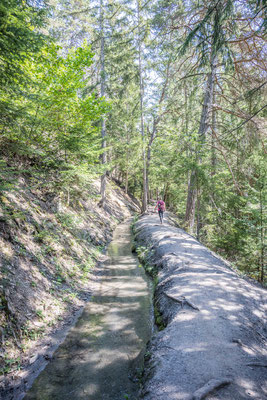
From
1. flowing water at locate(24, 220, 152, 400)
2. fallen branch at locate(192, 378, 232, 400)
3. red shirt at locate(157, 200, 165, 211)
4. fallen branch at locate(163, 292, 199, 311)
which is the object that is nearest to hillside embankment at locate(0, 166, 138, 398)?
flowing water at locate(24, 220, 152, 400)

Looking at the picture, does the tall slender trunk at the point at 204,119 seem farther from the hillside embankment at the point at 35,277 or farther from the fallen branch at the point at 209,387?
the fallen branch at the point at 209,387

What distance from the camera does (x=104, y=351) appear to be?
4.30 metres

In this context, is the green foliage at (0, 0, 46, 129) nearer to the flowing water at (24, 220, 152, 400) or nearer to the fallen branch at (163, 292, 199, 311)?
the flowing water at (24, 220, 152, 400)

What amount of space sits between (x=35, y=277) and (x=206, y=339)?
4.23 metres

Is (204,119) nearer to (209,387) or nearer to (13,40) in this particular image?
(13,40)

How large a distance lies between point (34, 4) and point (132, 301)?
8700 millimetres

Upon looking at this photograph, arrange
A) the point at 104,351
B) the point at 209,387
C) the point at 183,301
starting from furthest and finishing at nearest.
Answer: the point at 183,301, the point at 104,351, the point at 209,387

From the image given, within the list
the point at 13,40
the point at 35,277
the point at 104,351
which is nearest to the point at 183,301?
the point at 104,351

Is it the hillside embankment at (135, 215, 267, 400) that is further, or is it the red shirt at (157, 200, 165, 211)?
the red shirt at (157, 200, 165, 211)

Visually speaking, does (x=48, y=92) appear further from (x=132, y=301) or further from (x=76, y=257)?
(x=132, y=301)

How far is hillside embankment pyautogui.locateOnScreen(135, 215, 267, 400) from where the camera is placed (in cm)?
268

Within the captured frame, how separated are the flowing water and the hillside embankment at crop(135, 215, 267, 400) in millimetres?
609

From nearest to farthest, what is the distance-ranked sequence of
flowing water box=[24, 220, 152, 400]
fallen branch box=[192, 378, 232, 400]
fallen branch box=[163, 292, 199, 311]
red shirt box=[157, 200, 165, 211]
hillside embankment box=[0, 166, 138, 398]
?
fallen branch box=[192, 378, 232, 400]
flowing water box=[24, 220, 152, 400]
hillside embankment box=[0, 166, 138, 398]
fallen branch box=[163, 292, 199, 311]
red shirt box=[157, 200, 165, 211]

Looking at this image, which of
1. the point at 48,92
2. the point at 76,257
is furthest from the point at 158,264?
the point at 48,92
